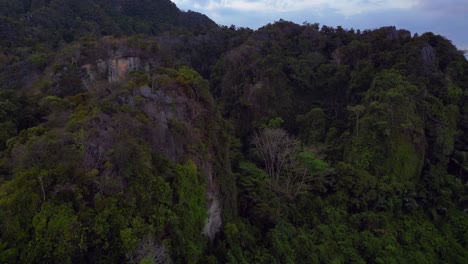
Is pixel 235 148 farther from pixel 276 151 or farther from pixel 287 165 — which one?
pixel 287 165

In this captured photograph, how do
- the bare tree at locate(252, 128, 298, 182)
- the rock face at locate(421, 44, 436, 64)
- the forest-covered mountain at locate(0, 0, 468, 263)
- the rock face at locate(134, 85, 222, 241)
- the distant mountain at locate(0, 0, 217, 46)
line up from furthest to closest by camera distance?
the distant mountain at locate(0, 0, 217, 46) → the rock face at locate(421, 44, 436, 64) → the bare tree at locate(252, 128, 298, 182) → the rock face at locate(134, 85, 222, 241) → the forest-covered mountain at locate(0, 0, 468, 263)

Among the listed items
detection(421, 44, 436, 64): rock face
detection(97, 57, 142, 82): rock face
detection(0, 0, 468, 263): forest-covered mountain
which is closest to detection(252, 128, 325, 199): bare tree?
detection(0, 0, 468, 263): forest-covered mountain

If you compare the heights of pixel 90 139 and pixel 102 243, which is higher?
pixel 90 139

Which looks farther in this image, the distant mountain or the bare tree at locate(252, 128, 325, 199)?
the distant mountain

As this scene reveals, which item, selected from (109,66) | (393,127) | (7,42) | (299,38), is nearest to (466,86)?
(393,127)

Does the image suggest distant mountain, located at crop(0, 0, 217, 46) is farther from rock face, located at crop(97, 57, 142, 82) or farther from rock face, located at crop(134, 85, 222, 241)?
rock face, located at crop(134, 85, 222, 241)

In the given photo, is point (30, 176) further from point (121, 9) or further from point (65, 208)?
point (121, 9)

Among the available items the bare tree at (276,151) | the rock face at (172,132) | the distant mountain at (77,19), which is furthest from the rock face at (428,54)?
the distant mountain at (77,19)

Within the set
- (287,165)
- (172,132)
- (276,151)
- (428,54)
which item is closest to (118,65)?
(276,151)
